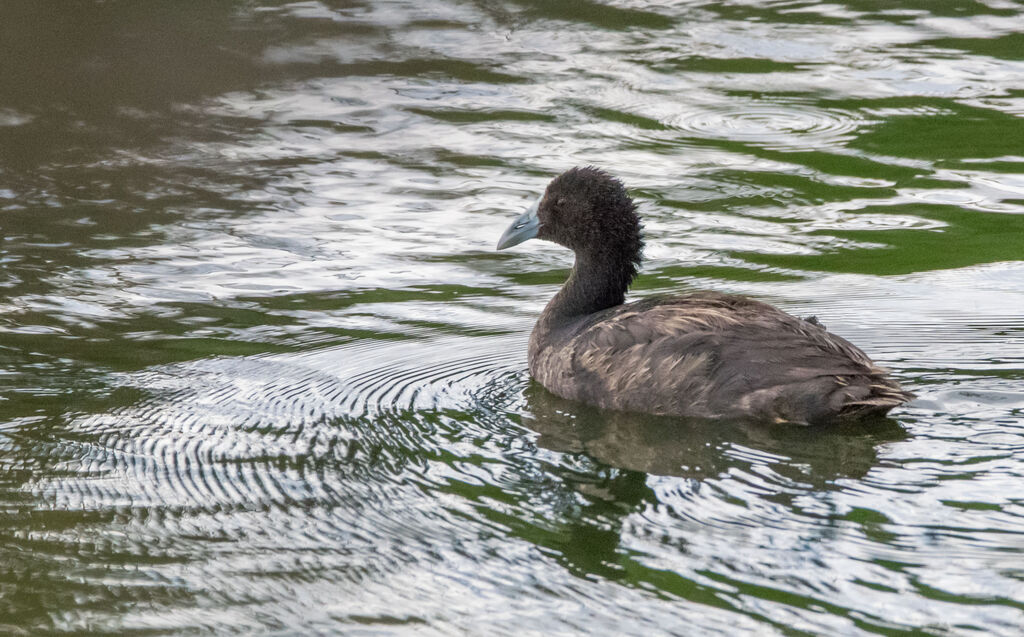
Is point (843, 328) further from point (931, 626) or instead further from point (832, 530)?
point (931, 626)

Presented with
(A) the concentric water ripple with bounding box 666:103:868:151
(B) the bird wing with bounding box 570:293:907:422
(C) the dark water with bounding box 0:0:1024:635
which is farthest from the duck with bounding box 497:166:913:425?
(A) the concentric water ripple with bounding box 666:103:868:151

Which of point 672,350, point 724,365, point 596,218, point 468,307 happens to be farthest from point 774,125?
point 724,365

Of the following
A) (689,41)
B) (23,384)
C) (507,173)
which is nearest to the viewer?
(23,384)

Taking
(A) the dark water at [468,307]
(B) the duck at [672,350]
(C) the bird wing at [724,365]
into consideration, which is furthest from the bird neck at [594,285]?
(C) the bird wing at [724,365]

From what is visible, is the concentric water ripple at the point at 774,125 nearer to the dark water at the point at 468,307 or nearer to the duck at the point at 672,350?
the dark water at the point at 468,307

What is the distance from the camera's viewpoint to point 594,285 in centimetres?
800

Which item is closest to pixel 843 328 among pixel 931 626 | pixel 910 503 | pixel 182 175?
pixel 910 503

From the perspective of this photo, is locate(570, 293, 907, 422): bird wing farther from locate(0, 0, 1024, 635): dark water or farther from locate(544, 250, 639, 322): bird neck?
locate(544, 250, 639, 322): bird neck

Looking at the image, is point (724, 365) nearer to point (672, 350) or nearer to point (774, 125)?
point (672, 350)

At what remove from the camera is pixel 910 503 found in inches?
217

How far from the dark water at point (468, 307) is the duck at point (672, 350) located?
0.16 meters

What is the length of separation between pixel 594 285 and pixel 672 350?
1.19 m

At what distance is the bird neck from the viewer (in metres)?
7.94

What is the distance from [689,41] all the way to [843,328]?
7.11m
